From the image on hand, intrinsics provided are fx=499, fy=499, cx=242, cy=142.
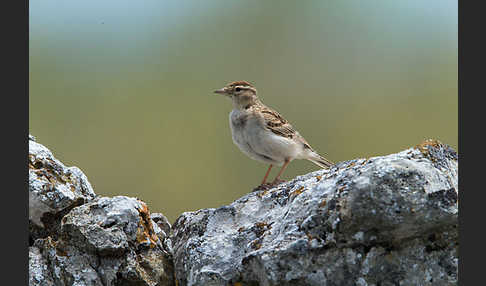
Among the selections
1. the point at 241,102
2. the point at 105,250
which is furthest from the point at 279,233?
the point at 241,102

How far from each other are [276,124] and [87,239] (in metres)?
5.07

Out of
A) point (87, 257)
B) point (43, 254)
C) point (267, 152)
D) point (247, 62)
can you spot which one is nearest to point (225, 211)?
point (87, 257)

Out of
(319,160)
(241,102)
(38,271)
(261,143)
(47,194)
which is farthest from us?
(319,160)

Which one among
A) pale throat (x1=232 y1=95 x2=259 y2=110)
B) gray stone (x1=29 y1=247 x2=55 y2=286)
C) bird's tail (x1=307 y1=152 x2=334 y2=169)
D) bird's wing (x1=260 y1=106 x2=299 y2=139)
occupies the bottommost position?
gray stone (x1=29 y1=247 x2=55 y2=286)

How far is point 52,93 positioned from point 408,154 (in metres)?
22.4

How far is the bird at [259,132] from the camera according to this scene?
9.24m

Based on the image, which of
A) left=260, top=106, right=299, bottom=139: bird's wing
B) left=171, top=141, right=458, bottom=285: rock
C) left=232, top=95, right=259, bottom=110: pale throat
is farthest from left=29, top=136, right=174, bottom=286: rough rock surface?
left=232, top=95, right=259, bottom=110: pale throat

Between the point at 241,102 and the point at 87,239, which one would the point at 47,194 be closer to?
the point at 87,239

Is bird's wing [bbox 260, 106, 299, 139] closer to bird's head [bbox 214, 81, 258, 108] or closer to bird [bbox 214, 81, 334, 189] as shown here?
bird [bbox 214, 81, 334, 189]

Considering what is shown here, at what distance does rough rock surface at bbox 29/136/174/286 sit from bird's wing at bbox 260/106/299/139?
396 cm

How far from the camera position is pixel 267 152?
930cm

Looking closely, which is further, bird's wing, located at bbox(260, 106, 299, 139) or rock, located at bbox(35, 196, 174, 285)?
bird's wing, located at bbox(260, 106, 299, 139)

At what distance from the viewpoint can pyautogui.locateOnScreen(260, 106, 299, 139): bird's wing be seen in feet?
31.2

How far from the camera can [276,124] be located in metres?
9.64
